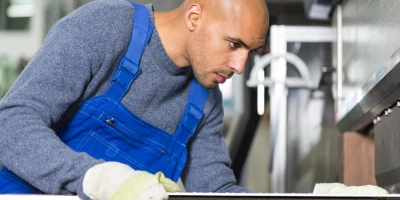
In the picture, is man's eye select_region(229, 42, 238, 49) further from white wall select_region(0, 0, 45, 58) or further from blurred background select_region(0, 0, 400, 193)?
white wall select_region(0, 0, 45, 58)

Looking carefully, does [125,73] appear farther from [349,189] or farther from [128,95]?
[349,189]

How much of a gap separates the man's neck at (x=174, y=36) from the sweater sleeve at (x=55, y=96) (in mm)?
143

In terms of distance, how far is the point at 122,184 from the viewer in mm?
870

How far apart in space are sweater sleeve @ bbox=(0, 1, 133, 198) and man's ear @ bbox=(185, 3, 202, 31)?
16 cm

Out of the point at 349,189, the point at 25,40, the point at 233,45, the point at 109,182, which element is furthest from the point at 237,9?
the point at 25,40

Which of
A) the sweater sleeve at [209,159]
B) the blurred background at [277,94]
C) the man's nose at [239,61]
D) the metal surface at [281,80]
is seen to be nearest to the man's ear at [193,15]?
the man's nose at [239,61]

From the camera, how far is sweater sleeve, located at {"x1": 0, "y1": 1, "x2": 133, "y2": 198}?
1.02 metres

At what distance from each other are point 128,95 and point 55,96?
9.6 inches

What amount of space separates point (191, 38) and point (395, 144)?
46cm

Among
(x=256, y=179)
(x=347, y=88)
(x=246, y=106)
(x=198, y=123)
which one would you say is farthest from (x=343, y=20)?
(x=256, y=179)

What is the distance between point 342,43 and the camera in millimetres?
2344

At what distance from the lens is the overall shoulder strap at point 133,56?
135cm

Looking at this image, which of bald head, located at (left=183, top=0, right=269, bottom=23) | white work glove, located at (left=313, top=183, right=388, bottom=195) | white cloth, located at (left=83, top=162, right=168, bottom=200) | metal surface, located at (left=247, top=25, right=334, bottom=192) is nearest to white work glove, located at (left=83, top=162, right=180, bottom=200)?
white cloth, located at (left=83, top=162, right=168, bottom=200)

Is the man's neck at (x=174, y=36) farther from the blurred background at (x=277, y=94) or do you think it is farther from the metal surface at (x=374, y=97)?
the blurred background at (x=277, y=94)
